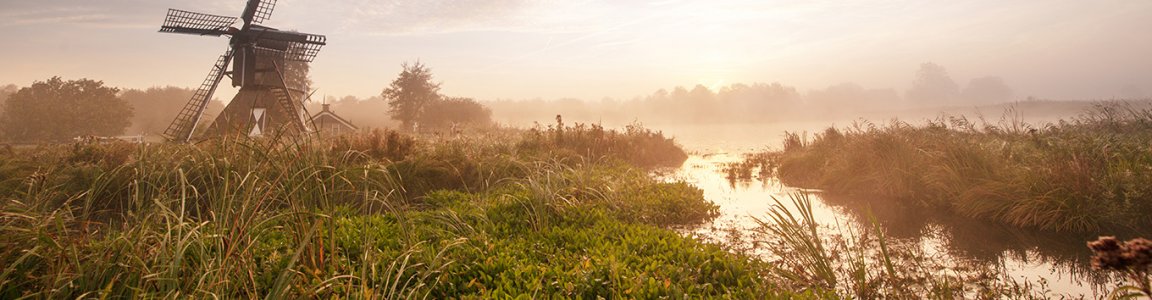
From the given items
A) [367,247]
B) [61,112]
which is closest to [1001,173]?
[367,247]

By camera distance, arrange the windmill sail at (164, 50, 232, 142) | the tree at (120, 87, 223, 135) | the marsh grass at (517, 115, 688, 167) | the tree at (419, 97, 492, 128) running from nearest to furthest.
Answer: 1. the marsh grass at (517, 115, 688, 167)
2. the windmill sail at (164, 50, 232, 142)
3. the tree at (419, 97, 492, 128)
4. the tree at (120, 87, 223, 135)

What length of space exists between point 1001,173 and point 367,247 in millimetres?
9349

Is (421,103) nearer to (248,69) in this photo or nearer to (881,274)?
(248,69)

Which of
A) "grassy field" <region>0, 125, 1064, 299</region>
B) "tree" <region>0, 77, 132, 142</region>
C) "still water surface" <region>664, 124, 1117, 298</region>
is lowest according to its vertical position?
"still water surface" <region>664, 124, 1117, 298</region>

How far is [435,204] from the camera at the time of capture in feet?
28.6

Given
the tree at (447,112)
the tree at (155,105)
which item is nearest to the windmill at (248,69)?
the tree at (447,112)

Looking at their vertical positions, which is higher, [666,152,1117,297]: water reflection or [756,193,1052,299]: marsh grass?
[756,193,1052,299]: marsh grass

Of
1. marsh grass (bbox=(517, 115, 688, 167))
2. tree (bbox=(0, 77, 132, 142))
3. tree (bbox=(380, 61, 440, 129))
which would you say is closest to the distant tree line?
tree (bbox=(380, 61, 440, 129))

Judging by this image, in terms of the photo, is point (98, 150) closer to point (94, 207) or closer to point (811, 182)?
point (94, 207)

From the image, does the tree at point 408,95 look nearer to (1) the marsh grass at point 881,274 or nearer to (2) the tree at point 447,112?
(2) the tree at point 447,112

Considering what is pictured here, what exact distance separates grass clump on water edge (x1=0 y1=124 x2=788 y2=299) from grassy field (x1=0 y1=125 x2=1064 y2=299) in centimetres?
2

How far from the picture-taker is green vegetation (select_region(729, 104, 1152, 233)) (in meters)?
7.07

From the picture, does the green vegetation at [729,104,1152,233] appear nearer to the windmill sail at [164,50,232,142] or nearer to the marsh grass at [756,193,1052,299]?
the marsh grass at [756,193,1052,299]

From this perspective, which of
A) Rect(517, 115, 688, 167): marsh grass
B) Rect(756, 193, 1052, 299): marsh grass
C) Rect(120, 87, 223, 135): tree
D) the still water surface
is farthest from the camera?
Rect(120, 87, 223, 135): tree
